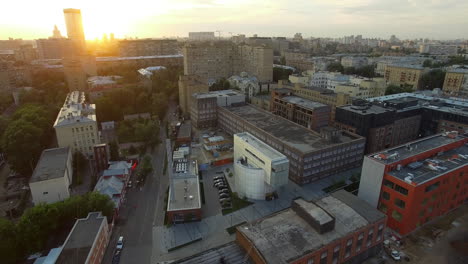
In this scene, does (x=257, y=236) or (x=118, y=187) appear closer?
(x=257, y=236)

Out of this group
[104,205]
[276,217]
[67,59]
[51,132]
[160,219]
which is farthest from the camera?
[67,59]

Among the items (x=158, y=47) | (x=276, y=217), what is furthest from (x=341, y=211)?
(x=158, y=47)

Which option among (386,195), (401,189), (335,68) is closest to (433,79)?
(335,68)

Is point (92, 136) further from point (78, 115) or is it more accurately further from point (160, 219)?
point (160, 219)

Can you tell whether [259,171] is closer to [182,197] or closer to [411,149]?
[182,197]

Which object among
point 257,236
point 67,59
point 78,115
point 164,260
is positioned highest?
point 67,59

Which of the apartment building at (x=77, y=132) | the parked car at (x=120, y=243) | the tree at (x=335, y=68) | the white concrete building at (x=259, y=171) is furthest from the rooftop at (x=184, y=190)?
the tree at (x=335, y=68)
